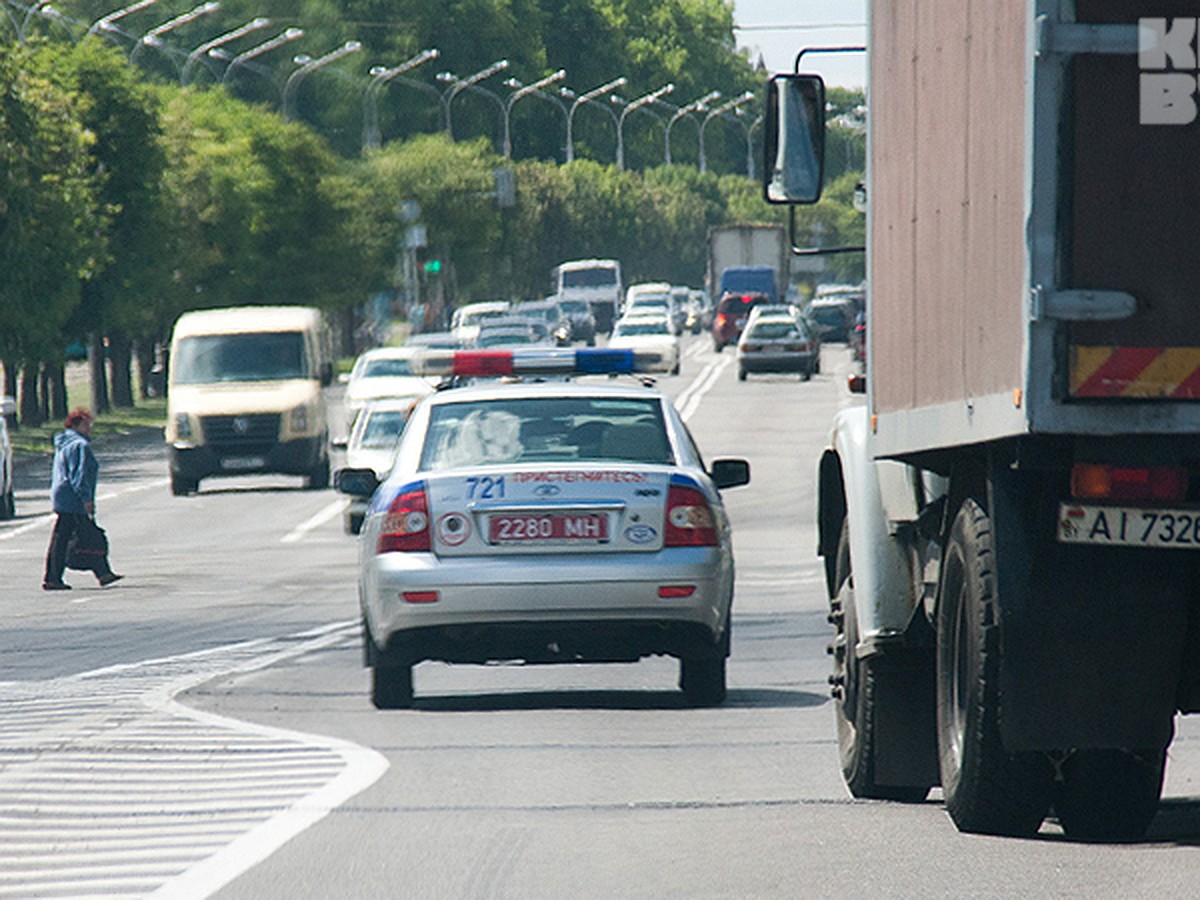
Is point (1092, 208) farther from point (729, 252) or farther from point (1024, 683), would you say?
point (729, 252)

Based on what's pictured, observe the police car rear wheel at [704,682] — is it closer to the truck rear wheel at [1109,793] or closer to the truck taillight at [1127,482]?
the truck rear wheel at [1109,793]

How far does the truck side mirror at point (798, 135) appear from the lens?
941 cm

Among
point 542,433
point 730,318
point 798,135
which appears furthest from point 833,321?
point 798,135

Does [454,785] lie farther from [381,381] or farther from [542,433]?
[381,381]

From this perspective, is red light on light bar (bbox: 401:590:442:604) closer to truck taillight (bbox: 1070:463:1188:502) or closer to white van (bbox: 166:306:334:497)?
truck taillight (bbox: 1070:463:1188:502)

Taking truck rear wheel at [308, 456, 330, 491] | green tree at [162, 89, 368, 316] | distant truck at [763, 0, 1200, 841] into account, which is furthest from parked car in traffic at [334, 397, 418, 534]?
green tree at [162, 89, 368, 316]

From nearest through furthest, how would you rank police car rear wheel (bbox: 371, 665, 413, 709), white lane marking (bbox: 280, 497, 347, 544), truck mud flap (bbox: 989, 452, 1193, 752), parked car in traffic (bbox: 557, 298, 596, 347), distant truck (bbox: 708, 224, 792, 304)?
truck mud flap (bbox: 989, 452, 1193, 752), police car rear wheel (bbox: 371, 665, 413, 709), white lane marking (bbox: 280, 497, 347, 544), parked car in traffic (bbox: 557, 298, 596, 347), distant truck (bbox: 708, 224, 792, 304)

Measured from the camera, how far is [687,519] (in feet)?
41.3

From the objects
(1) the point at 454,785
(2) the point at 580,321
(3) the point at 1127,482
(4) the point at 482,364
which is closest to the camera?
(3) the point at 1127,482

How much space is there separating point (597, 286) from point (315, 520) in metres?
78.0

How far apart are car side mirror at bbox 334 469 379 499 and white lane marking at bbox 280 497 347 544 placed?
58.0ft

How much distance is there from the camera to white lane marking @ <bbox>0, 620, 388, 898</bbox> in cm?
777

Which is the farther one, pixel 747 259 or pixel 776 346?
pixel 747 259

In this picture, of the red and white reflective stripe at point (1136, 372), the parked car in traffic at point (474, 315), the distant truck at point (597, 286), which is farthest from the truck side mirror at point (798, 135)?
the distant truck at point (597, 286)
